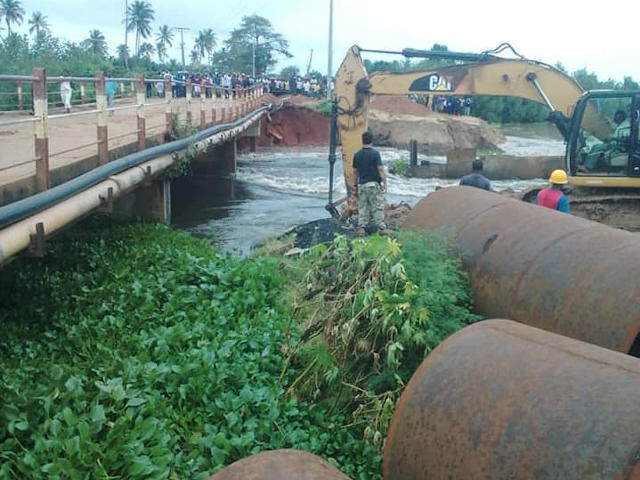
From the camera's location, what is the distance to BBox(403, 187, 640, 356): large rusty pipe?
4568mm

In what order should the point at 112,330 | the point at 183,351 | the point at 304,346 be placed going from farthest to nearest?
the point at 112,330
the point at 183,351
the point at 304,346

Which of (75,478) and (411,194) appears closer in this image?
(75,478)

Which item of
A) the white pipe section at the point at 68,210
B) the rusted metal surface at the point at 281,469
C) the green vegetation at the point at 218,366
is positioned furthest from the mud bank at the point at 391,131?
the rusted metal surface at the point at 281,469

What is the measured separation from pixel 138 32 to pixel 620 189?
99813mm

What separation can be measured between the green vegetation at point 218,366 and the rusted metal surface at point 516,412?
1326 mm

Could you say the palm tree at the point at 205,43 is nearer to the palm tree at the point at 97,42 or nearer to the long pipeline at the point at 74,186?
the palm tree at the point at 97,42

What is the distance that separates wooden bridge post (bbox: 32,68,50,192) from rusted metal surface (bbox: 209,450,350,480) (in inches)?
190

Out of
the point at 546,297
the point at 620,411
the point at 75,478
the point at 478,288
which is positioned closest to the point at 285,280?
the point at 478,288

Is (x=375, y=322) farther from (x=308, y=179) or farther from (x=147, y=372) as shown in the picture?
(x=308, y=179)

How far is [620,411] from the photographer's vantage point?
268 centimetres

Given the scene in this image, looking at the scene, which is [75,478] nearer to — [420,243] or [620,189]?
[420,243]

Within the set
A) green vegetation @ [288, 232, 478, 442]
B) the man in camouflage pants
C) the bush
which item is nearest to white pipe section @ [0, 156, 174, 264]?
the bush

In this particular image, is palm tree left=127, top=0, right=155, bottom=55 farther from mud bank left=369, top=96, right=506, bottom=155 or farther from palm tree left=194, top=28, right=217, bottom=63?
mud bank left=369, top=96, right=506, bottom=155

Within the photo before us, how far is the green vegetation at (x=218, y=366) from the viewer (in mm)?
4496
